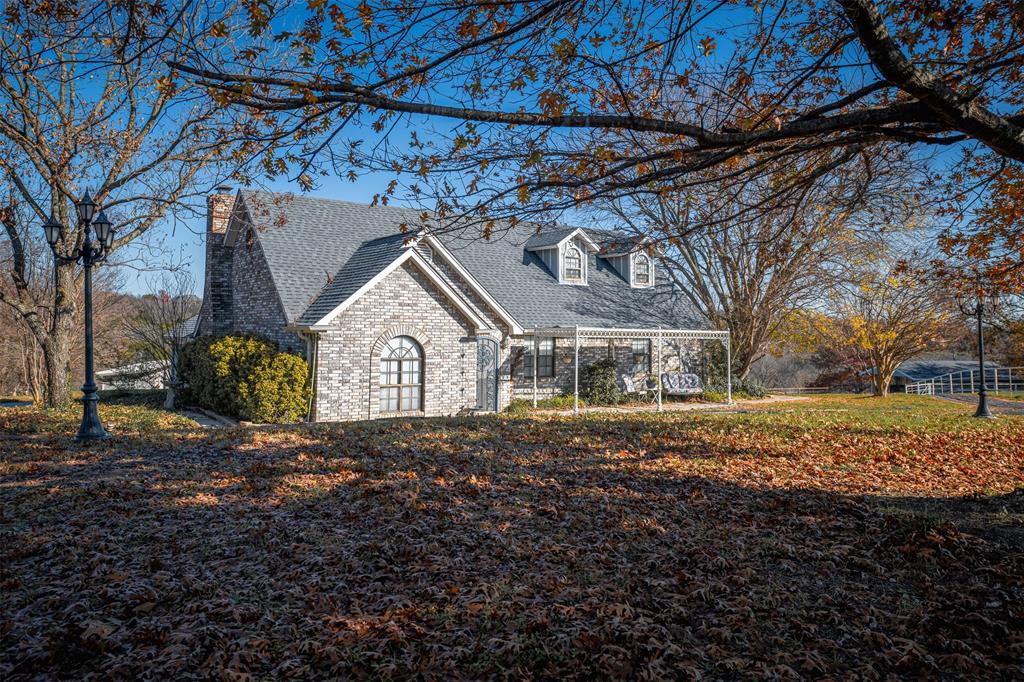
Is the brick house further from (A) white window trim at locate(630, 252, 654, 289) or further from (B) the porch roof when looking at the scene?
(A) white window trim at locate(630, 252, 654, 289)

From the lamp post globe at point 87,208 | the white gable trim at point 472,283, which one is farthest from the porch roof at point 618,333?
the lamp post globe at point 87,208

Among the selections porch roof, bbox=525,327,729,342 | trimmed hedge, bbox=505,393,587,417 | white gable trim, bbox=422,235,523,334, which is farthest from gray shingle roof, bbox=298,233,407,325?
trimmed hedge, bbox=505,393,587,417

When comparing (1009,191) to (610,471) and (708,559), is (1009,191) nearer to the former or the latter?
(610,471)

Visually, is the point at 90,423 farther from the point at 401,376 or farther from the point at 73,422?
the point at 401,376

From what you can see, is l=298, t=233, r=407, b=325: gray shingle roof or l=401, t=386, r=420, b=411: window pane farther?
l=401, t=386, r=420, b=411: window pane

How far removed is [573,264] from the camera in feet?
81.1

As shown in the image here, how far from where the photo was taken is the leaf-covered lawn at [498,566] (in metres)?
3.80

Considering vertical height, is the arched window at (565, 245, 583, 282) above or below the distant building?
above

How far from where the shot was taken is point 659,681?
11.4ft

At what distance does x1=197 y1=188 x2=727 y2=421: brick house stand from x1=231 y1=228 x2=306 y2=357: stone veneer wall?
6 cm

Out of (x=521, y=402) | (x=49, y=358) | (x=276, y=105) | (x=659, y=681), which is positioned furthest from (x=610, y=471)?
(x=49, y=358)

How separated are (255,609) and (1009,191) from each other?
34.7 feet

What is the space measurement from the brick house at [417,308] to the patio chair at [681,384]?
1.42 metres

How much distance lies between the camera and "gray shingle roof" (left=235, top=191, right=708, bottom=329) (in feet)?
59.3
